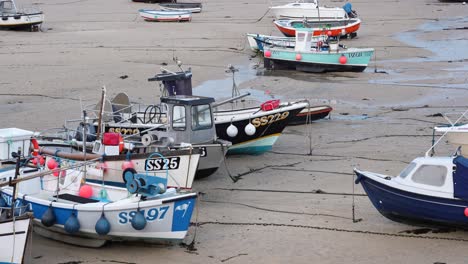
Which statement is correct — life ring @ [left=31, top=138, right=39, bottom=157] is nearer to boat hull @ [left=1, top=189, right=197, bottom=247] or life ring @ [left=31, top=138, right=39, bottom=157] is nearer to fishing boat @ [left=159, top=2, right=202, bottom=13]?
boat hull @ [left=1, top=189, right=197, bottom=247]

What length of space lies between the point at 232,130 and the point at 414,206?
553cm

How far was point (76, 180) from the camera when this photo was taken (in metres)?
13.4

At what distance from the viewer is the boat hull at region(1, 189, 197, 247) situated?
12070 millimetres

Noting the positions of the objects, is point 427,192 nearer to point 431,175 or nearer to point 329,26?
point 431,175

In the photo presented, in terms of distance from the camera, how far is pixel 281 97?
79.9 ft

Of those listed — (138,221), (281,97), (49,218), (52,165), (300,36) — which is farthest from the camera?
(300,36)

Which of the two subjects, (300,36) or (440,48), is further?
(440,48)

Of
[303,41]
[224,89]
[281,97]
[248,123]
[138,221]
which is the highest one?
[303,41]

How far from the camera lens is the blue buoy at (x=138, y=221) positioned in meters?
12.0

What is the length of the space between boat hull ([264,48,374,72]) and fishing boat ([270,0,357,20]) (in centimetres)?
1075

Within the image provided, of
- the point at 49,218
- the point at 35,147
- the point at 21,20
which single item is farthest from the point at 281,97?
the point at 21,20

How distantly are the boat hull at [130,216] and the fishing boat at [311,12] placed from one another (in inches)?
1107

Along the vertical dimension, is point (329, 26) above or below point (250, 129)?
above

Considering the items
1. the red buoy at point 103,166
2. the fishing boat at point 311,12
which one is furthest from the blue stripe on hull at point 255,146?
the fishing boat at point 311,12
